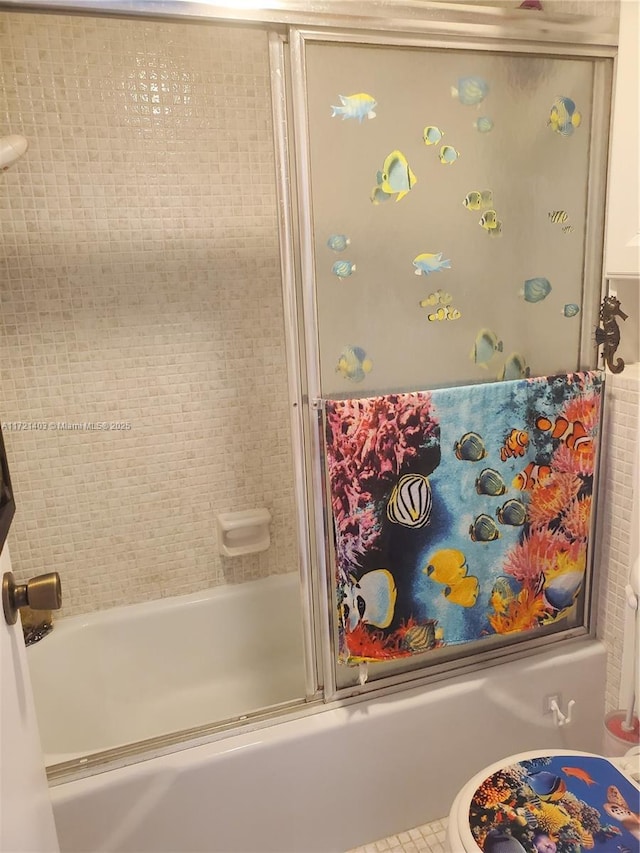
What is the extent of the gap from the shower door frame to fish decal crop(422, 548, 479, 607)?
0.71ft

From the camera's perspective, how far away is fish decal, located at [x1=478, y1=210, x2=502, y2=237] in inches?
57.8

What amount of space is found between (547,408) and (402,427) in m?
0.41

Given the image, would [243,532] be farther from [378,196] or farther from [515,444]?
[378,196]

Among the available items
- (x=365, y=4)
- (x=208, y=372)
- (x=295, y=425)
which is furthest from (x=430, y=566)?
(x=365, y=4)

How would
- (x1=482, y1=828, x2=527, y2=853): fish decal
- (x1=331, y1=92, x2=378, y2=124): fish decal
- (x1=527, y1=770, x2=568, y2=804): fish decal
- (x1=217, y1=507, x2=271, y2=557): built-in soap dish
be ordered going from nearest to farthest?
(x1=482, y1=828, x2=527, y2=853): fish decal
(x1=527, y1=770, x2=568, y2=804): fish decal
(x1=331, y1=92, x2=378, y2=124): fish decal
(x1=217, y1=507, x2=271, y2=557): built-in soap dish

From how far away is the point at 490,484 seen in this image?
5.11ft

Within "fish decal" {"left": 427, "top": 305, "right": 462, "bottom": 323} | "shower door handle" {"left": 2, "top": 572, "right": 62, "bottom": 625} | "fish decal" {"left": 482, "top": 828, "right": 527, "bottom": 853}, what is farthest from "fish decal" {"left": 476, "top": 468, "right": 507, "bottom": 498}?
"shower door handle" {"left": 2, "top": 572, "right": 62, "bottom": 625}

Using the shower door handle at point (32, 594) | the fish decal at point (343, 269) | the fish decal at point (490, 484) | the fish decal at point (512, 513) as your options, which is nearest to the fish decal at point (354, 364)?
the fish decal at point (343, 269)

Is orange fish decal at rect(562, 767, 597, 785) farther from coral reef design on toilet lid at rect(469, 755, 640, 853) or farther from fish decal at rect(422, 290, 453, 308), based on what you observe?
fish decal at rect(422, 290, 453, 308)

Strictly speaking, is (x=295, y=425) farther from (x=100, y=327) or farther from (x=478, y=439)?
(x=100, y=327)

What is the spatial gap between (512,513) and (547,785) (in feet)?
1.99

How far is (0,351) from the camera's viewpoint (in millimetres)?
1910

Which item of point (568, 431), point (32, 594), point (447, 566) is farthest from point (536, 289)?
point (32, 594)

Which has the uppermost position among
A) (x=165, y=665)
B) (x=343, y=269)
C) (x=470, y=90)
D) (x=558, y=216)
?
(x=470, y=90)
